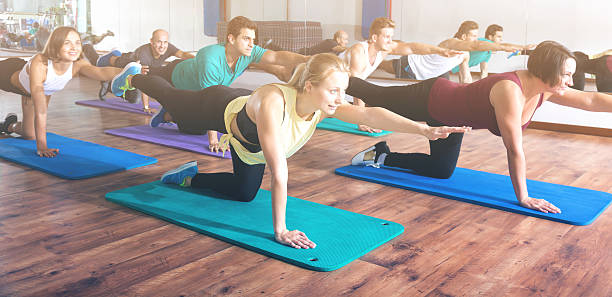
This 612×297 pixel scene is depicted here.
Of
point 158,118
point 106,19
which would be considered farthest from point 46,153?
point 106,19

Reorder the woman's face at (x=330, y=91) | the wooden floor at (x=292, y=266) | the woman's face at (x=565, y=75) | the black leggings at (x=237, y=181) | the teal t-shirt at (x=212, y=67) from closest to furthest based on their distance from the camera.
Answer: the wooden floor at (x=292, y=266) < the woman's face at (x=330, y=91) < the woman's face at (x=565, y=75) < the black leggings at (x=237, y=181) < the teal t-shirt at (x=212, y=67)

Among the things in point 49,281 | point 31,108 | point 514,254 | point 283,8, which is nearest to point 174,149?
point 31,108

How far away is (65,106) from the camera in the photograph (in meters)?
6.14

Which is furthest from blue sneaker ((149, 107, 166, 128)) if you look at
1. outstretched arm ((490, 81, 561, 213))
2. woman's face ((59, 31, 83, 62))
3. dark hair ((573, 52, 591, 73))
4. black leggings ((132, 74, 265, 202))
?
dark hair ((573, 52, 591, 73))

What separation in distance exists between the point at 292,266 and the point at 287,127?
1.82ft

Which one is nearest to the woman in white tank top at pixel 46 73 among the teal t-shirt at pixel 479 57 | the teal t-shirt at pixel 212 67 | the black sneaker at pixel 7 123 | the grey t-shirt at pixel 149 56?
the black sneaker at pixel 7 123

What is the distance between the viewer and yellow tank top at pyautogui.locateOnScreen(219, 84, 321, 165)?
2184 millimetres

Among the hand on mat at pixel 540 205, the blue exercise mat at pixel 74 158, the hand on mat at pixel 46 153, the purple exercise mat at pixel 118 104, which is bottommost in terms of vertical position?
the hand on mat at pixel 540 205

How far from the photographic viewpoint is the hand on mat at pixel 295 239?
2.18 m

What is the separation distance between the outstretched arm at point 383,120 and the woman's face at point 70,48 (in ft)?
6.71

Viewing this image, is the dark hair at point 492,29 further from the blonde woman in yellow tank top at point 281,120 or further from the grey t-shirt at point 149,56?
the blonde woman in yellow tank top at point 281,120

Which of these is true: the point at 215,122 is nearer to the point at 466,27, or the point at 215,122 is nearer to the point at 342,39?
the point at 466,27

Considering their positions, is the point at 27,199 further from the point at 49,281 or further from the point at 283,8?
the point at 283,8

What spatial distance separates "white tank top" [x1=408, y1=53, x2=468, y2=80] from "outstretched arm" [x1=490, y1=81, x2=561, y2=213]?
9.12ft
